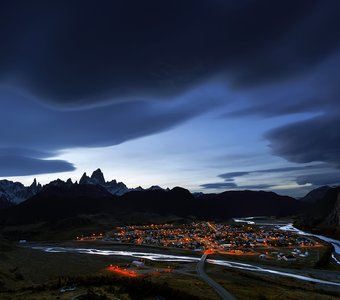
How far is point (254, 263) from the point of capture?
108m

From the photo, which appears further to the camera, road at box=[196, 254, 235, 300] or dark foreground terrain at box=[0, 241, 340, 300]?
road at box=[196, 254, 235, 300]

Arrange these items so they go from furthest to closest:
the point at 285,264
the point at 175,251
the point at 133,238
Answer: the point at 133,238 → the point at 175,251 → the point at 285,264

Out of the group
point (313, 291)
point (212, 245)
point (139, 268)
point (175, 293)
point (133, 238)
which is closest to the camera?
point (175, 293)

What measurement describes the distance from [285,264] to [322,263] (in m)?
10.8

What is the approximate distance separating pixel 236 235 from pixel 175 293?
151 metres

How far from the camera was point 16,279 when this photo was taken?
7569 cm

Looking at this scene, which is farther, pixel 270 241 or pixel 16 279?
pixel 270 241

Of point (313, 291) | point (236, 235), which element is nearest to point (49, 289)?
point (313, 291)

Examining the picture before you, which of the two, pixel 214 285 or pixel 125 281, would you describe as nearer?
pixel 125 281

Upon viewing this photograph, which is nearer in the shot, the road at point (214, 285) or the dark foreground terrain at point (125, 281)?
the dark foreground terrain at point (125, 281)

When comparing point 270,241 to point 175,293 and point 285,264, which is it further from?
point 175,293

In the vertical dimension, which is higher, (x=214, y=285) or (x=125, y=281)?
(x=125, y=281)

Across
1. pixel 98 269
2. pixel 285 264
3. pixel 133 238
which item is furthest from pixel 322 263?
pixel 133 238

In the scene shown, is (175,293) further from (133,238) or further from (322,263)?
(133,238)
